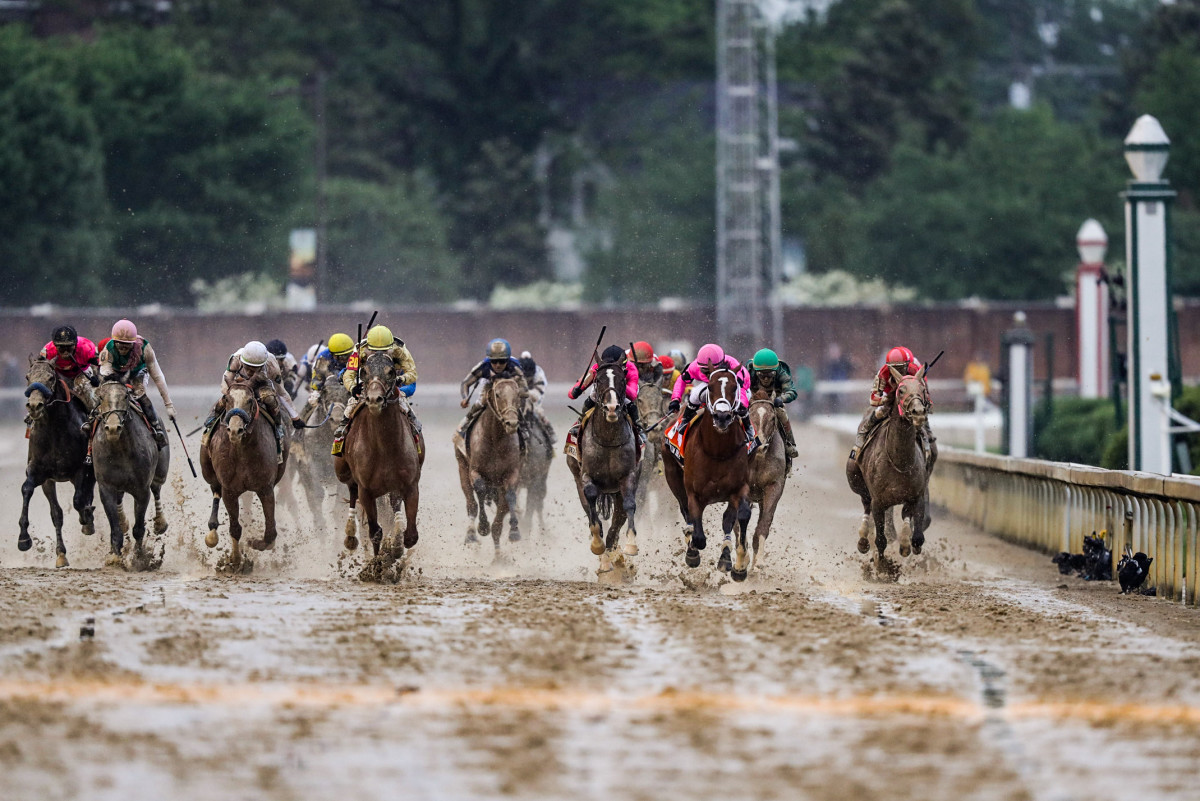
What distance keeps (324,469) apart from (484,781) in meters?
12.8

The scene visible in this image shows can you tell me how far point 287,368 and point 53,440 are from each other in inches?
105

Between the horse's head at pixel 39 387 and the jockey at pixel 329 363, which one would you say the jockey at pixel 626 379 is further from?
the horse's head at pixel 39 387

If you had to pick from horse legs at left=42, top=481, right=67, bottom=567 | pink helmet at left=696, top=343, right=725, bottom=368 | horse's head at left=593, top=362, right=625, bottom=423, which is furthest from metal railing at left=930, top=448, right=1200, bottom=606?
horse legs at left=42, top=481, right=67, bottom=567

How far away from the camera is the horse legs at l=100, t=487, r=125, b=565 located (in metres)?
16.9

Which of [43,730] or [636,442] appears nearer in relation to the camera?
[43,730]

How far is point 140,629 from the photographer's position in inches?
471

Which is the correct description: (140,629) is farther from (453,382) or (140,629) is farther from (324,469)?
(453,382)

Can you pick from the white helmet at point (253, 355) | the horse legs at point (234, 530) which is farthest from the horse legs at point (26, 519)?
the white helmet at point (253, 355)

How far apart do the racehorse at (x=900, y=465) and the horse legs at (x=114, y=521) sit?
6317 mm

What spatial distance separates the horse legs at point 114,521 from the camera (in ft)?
55.5

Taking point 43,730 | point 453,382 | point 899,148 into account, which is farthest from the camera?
point 899,148

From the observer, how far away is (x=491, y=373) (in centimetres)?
1881

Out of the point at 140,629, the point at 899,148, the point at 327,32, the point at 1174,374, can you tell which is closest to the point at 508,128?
the point at 327,32

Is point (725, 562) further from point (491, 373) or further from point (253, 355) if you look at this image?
point (253, 355)
